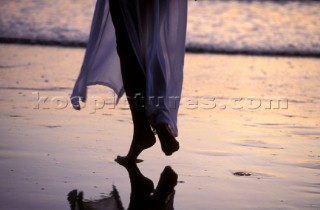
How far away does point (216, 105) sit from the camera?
6949 mm

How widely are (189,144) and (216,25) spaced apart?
10.6 meters

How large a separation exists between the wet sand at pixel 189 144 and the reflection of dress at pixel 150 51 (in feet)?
1.19

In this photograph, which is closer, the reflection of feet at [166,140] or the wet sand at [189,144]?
the wet sand at [189,144]

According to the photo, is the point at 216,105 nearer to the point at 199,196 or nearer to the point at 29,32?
the point at 199,196

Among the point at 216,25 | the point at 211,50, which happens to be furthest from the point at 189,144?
the point at 216,25

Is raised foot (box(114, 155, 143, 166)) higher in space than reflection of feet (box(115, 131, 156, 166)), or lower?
lower

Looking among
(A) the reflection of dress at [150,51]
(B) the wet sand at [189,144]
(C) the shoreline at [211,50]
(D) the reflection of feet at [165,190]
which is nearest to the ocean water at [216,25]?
(C) the shoreline at [211,50]

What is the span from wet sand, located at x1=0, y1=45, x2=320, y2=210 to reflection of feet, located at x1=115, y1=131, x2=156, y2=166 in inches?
3.2

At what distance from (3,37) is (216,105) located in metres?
6.60

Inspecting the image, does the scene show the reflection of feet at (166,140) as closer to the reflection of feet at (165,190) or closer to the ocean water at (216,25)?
the reflection of feet at (165,190)

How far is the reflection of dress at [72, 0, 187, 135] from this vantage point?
457 centimetres

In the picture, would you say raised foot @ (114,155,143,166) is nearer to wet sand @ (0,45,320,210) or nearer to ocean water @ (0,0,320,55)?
wet sand @ (0,45,320,210)

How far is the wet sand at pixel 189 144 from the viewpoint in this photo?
12.8 ft

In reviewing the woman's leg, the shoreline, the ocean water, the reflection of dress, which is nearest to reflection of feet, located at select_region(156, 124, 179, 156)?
the reflection of dress
